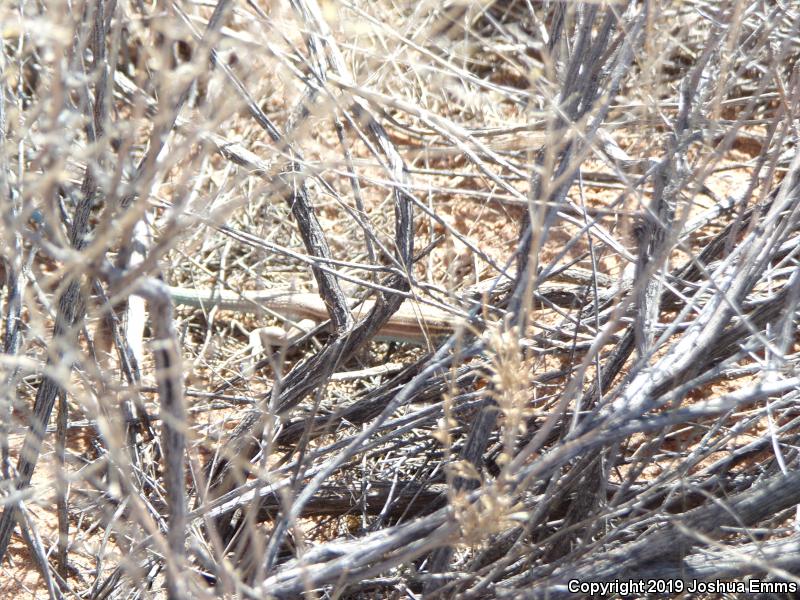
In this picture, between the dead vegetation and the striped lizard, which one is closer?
the dead vegetation

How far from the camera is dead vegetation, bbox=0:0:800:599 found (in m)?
1.51

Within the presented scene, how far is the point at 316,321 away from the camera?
3430 millimetres

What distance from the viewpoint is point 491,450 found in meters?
2.44

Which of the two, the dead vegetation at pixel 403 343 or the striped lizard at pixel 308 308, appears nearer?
the dead vegetation at pixel 403 343

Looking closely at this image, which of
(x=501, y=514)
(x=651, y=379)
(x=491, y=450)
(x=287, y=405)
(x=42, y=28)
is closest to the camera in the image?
(x=42, y=28)

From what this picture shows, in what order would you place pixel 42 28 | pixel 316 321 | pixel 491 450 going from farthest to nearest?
1. pixel 316 321
2. pixel 491 450
3. pixel 42 28

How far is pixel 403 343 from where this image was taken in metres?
3.30

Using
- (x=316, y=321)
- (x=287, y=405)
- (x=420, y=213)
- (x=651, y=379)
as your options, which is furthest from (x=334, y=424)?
(x=420, y=213)

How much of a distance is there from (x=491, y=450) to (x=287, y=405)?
706mm

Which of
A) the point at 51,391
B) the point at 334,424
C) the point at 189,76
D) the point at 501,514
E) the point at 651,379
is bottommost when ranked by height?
the point at 334,424

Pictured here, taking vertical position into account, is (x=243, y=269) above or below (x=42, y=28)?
below

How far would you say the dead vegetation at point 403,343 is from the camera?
151 centimetres

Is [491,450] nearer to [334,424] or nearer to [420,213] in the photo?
[334,424]

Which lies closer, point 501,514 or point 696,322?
point 501,514
